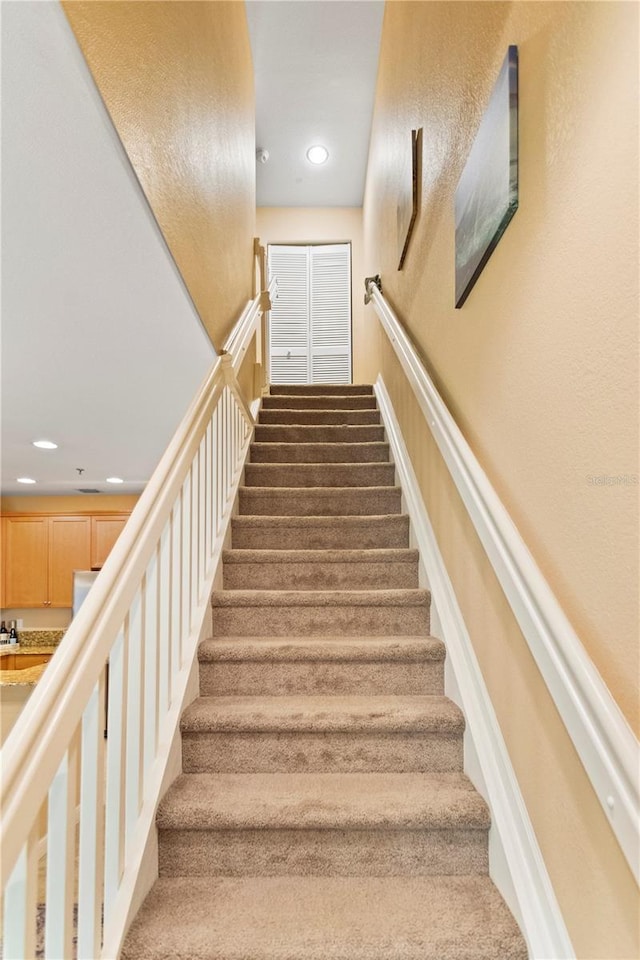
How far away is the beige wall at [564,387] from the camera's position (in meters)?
0.89

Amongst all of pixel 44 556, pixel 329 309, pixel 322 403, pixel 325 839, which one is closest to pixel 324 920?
pixel 325 839

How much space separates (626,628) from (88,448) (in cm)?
364

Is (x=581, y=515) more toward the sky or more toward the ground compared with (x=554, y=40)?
more toward the ground

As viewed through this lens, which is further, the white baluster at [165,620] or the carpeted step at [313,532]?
the carpeted step at [313,532]

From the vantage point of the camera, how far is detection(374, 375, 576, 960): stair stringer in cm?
116

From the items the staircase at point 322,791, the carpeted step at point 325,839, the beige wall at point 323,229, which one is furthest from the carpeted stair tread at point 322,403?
the carpeted step at point 325,839

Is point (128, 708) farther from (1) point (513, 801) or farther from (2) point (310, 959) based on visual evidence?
(1) point (513, 801)

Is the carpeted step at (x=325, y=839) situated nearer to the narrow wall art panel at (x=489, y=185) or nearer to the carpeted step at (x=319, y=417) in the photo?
the narrow wall art panel at (x=489, y=185)

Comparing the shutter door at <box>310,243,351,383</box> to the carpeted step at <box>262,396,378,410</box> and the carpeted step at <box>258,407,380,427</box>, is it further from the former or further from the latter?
the carpeted step at <box>258,407,380,427</box>

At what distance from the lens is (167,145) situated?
1777mm

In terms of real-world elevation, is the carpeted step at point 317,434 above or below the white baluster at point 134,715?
above

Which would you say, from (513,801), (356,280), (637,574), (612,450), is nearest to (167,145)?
(612,450)

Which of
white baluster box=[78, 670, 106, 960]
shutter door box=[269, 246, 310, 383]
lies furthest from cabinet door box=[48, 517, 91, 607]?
white baluster box=[78, 670, 106, 960]

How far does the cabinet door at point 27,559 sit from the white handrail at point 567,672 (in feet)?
18.8
